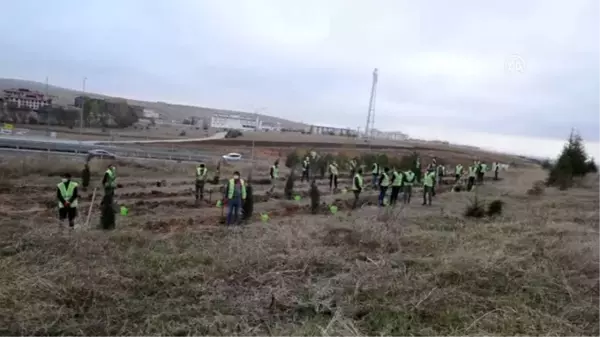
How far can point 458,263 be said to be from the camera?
24.3ft

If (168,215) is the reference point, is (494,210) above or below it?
above

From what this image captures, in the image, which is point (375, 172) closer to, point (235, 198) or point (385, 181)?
point (385, 181)

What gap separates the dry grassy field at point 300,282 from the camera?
507cm

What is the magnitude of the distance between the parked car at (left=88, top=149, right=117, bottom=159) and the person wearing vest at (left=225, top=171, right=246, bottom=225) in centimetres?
2449

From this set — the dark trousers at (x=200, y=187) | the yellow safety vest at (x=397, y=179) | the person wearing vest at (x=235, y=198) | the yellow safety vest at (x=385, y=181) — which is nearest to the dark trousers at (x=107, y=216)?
the person wearing vest at (x=235, y=198)

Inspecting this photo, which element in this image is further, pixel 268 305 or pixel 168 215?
pixel 168 215

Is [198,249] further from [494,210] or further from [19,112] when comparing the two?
[19,112]

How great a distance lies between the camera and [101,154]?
3572cm

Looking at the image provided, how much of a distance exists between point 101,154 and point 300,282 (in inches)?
1276

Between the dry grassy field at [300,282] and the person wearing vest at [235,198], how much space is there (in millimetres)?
2277

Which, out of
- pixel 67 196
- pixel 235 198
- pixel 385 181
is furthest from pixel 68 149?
pixel 235 198

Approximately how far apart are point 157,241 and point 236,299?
12.2 feet

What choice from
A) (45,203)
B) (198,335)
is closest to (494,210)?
(198,335)

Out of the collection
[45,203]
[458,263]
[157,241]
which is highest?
[458,263]
